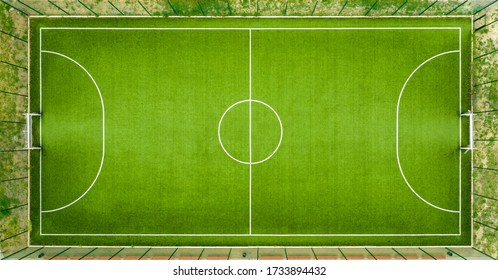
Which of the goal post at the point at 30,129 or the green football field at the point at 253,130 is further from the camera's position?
the green football field at the point at 253,130

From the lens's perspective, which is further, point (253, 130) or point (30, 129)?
point (253, 130)

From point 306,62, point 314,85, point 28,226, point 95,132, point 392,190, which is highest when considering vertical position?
point 306,62

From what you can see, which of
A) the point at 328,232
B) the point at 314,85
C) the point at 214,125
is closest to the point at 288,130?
the point at 314,85

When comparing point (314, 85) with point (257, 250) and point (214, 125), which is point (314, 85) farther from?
point (257, 250)

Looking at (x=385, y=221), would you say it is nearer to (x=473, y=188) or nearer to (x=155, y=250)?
(x=473, y=188)

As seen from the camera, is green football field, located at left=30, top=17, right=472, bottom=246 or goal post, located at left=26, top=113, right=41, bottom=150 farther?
green football field, located at left=30, top=17, right=472, bottom=246

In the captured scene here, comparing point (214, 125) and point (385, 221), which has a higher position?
point (214, 125)
